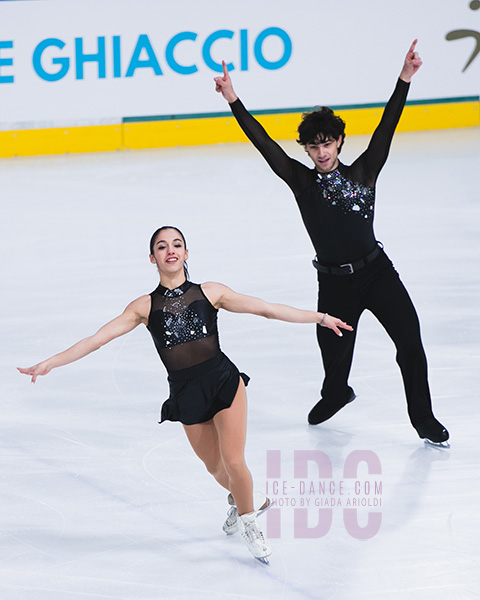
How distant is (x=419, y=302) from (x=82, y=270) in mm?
2313

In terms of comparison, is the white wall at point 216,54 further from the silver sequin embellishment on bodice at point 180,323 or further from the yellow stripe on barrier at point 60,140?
the silver sequin embellishment on bodice at point 180,323

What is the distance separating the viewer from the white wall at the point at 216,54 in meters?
10.6

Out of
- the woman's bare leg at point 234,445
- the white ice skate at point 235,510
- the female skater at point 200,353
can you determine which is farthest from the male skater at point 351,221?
the woman's bare leg at point 234,445

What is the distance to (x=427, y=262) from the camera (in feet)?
22.7

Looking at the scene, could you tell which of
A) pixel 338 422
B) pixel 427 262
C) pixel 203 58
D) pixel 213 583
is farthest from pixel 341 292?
pixel 203 58

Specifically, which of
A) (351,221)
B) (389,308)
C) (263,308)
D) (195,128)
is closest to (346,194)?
(351,221)

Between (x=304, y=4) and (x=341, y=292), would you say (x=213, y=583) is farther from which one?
(x=304, y=4)

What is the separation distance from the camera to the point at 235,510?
12.0 feet

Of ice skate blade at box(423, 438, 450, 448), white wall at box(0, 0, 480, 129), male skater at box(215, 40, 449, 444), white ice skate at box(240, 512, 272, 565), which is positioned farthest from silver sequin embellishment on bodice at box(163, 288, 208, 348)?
white wall at box(0, 0, 480, 129)

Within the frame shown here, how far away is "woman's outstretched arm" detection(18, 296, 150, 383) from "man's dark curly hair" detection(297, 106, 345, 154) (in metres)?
1.03

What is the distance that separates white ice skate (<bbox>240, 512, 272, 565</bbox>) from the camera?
344 centimetres

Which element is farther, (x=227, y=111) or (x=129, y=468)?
(x=227, y=111)

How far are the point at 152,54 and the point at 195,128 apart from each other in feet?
3.11

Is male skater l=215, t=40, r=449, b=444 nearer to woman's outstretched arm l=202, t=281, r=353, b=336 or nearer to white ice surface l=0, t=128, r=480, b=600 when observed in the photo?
white ice surface l=0, t=128, r=480, b=600
